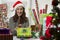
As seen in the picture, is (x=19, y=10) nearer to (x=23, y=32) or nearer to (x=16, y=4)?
(x=16, y=4)

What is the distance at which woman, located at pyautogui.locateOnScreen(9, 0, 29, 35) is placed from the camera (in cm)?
144

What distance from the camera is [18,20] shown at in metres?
1.45

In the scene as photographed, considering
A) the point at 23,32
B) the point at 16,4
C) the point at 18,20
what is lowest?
the point at 23,32

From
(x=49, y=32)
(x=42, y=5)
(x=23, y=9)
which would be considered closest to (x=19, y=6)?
(x=23, y=9)

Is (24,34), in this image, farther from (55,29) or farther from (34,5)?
(55,29)

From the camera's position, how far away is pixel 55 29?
2.72 feet

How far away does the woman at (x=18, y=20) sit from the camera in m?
1.44

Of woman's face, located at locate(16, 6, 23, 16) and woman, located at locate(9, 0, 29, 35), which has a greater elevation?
woman's face, located at locate(16, 6, 23, 16)

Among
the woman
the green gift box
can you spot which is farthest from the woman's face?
the green gift box

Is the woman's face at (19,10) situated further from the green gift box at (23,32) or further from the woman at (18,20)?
the green gift box at (23,32)

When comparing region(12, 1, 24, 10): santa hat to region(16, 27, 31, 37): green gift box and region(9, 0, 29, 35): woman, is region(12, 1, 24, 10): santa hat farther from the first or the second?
region(16, 27, 31, 37): green gift box

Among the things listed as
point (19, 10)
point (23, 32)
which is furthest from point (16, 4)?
point (23, 32)

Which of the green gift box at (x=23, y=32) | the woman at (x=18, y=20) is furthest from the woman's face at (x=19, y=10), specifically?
the green gift box at (x=23, y=32)

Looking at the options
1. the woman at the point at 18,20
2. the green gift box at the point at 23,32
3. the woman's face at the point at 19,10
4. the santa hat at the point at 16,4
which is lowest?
the green gift box at the point at 23,32
